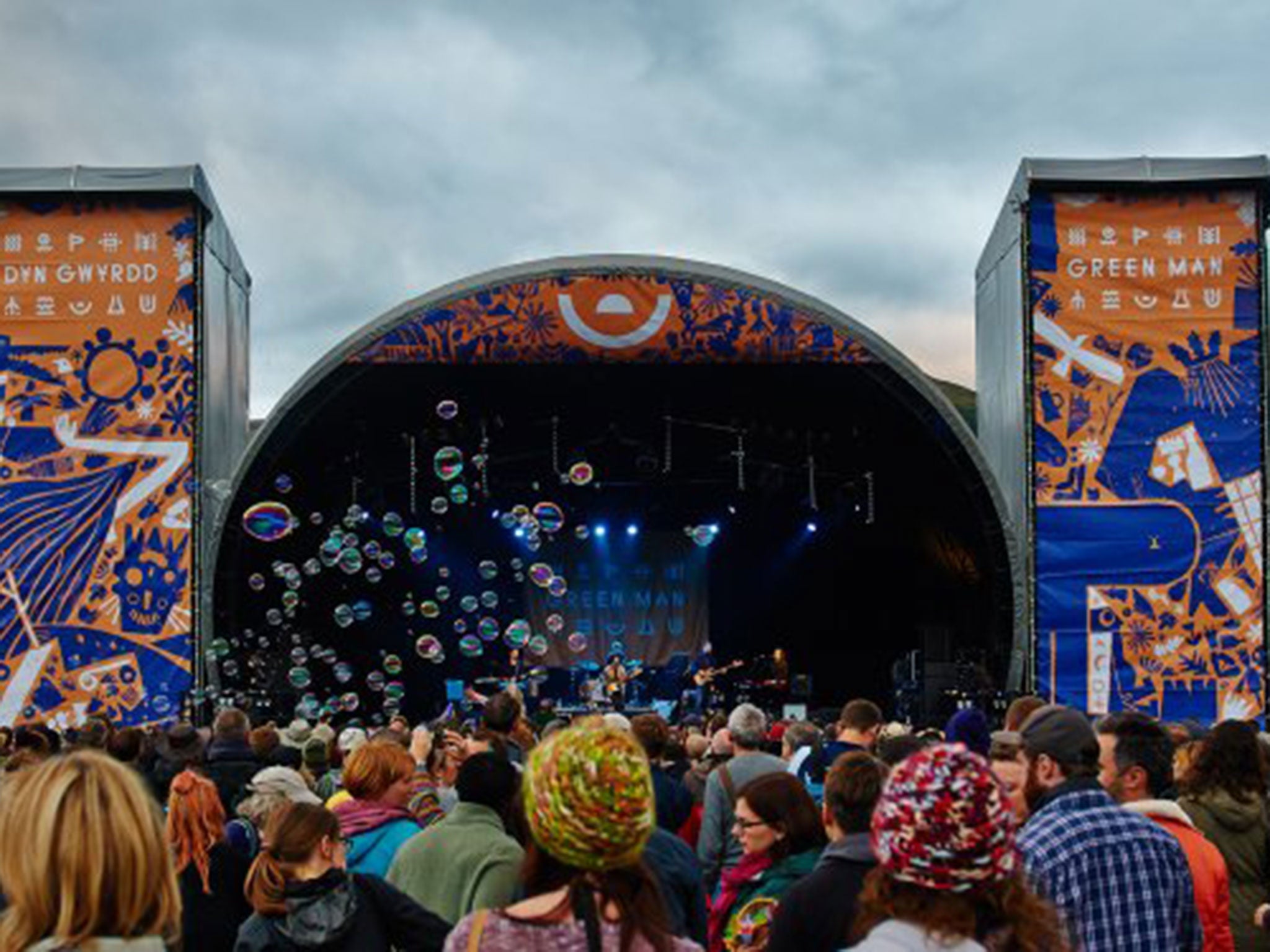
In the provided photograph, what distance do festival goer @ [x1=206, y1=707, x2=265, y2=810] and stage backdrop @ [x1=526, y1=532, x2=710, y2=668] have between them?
20925 millimetres

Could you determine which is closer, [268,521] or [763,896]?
[763,896]

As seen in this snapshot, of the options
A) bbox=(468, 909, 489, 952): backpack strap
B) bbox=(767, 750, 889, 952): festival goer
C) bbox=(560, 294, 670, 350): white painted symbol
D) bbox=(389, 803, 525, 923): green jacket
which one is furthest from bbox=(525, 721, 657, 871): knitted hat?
bbox=(560, 294, 670, 350): white painted symbol

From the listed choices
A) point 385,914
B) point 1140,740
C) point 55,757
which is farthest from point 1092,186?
point 55,757

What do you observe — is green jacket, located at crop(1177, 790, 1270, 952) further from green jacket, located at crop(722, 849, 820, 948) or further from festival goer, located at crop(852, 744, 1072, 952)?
festival goer, located at crop(852, 744, 1072, 952)

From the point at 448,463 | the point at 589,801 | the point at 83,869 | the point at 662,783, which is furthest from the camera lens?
the point at 448,463

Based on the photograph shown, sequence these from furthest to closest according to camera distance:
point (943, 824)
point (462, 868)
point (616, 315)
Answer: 1. point (616, 315)
2. point (462, 868)
3. point (943, 824)

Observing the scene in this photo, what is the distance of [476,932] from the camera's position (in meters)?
3.14

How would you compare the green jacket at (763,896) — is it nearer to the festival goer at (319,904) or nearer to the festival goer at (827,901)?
the festival goer at (827,901)

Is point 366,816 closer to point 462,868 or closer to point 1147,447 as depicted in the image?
point 462,868

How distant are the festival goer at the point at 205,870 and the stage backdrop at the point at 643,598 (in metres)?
23.5

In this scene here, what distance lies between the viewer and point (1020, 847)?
4238mm

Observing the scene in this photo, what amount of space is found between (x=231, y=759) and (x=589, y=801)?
17.0 feet

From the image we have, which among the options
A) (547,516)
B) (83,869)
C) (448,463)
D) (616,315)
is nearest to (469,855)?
(83,869)

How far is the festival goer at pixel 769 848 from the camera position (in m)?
5.00
